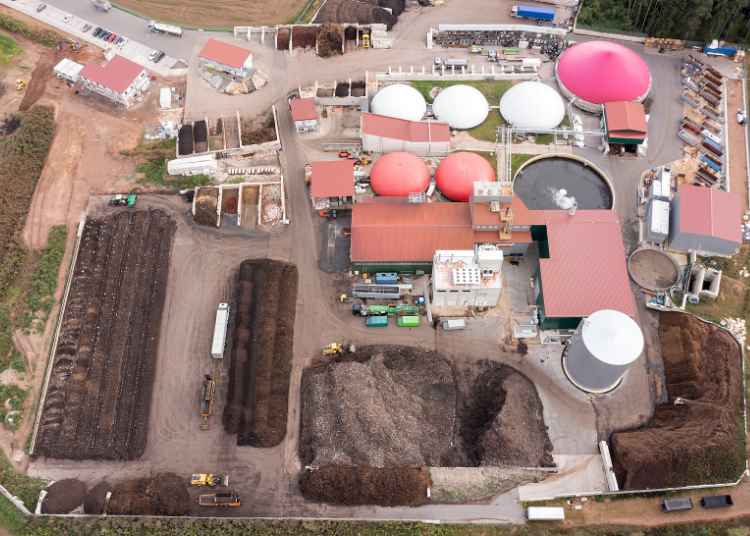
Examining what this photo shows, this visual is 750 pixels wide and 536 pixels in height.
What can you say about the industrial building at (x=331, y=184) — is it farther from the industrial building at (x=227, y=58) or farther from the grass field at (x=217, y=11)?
the grass field at (x=217, y=11)

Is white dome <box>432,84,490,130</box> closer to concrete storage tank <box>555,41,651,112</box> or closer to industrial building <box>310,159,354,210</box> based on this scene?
concrete storage tank <box>555,41,651,112</box>

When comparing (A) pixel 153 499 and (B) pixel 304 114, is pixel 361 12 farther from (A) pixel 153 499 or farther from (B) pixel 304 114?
(A) pixel 153 499

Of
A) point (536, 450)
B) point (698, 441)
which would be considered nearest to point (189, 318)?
point (536, 450)

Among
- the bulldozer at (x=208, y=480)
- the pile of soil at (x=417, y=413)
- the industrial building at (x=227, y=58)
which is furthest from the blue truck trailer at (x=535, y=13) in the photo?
the bulldozer at (x=208, y=480)

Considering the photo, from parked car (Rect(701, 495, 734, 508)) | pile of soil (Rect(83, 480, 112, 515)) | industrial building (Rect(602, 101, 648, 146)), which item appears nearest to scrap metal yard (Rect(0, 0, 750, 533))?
pile of soil (Rect(83, 480, 112, 515))

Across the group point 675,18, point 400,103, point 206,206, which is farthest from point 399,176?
point 675,18

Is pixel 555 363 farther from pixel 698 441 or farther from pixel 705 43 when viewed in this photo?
pixel 705 43
